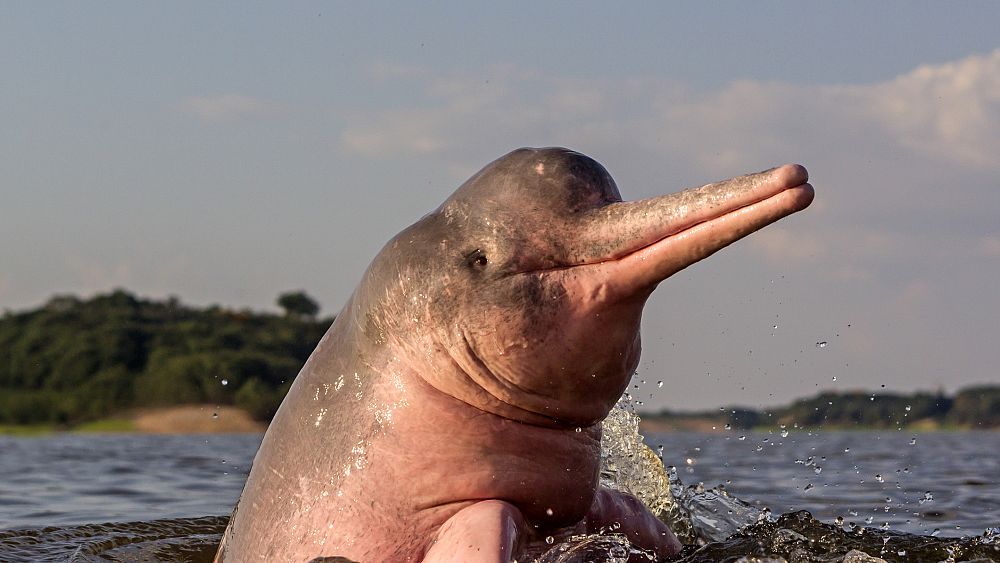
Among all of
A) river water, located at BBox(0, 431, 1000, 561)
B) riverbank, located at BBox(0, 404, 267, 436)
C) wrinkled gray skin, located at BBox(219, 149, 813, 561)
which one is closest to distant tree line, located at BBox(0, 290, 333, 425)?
riverbank, located at BBox(0, 404, 267, 436)

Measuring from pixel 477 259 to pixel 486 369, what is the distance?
50 centimetres

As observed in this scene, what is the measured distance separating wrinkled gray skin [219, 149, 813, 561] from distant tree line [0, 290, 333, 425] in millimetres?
80559

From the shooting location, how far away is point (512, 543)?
5.15 metres

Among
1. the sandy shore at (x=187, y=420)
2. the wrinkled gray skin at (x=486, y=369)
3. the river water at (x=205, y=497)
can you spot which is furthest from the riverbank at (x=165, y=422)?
the wrinkled gray skin at (x=486, y=369)

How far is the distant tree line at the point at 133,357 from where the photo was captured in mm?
93375

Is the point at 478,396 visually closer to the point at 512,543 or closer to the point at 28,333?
the point at 512,543

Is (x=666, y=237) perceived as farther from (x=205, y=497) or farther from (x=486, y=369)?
(x=205, y=497)

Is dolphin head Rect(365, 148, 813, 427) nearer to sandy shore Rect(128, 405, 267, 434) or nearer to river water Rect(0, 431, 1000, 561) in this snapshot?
river water Rect(0, 431, 1000, 561)

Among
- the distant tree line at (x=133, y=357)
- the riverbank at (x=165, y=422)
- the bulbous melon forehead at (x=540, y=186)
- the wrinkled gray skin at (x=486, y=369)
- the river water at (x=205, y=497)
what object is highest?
the distant tree line at (x=133, y=357)

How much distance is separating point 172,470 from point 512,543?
16.9m

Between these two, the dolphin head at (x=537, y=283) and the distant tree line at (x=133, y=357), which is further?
the distant tree line at (x=133, y=357)

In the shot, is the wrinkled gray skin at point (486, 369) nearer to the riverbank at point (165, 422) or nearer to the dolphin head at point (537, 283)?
the dolphin head at point (537, 283)

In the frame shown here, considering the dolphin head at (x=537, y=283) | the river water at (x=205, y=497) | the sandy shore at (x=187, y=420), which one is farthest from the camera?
the sandy shore at (x=187, y=420)

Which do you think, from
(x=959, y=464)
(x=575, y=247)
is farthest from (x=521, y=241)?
(x=959, y=464)
